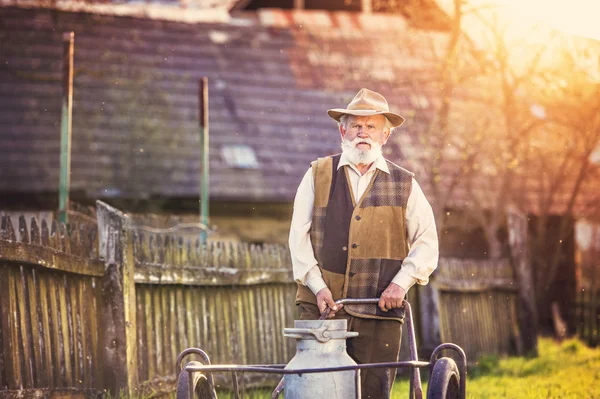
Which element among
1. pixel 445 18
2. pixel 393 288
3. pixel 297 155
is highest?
pixel 445 18

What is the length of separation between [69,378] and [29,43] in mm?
13208

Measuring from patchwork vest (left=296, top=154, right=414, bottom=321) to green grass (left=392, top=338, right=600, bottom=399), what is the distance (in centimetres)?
276

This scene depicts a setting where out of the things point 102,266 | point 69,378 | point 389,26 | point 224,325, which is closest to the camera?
point 69,378

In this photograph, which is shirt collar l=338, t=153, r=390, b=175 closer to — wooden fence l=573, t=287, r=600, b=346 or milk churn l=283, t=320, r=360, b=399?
milk churn l=283, t=320, r=360, b=399

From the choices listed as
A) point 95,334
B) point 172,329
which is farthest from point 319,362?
point 172,329

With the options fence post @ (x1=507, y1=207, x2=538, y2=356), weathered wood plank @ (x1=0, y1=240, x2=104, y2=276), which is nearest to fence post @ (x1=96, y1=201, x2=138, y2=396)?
weathered wood plank @ (x1=0, y1=240, x2=104, y2=276)

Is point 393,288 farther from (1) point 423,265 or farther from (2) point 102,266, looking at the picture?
(2) point 102,266

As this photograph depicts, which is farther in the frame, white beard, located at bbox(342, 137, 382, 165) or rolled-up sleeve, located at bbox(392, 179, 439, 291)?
white beard, located at bbox(342, 137, 382, 165)

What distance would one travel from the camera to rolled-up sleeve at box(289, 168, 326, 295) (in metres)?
5.21

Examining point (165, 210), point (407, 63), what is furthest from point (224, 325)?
point (407, 63)

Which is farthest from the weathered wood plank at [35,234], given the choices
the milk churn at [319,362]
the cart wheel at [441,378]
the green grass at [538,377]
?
the green grass at [538,377]

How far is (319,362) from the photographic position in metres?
4.55

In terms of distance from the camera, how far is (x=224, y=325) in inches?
356

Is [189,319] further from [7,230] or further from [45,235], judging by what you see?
[7,230]
